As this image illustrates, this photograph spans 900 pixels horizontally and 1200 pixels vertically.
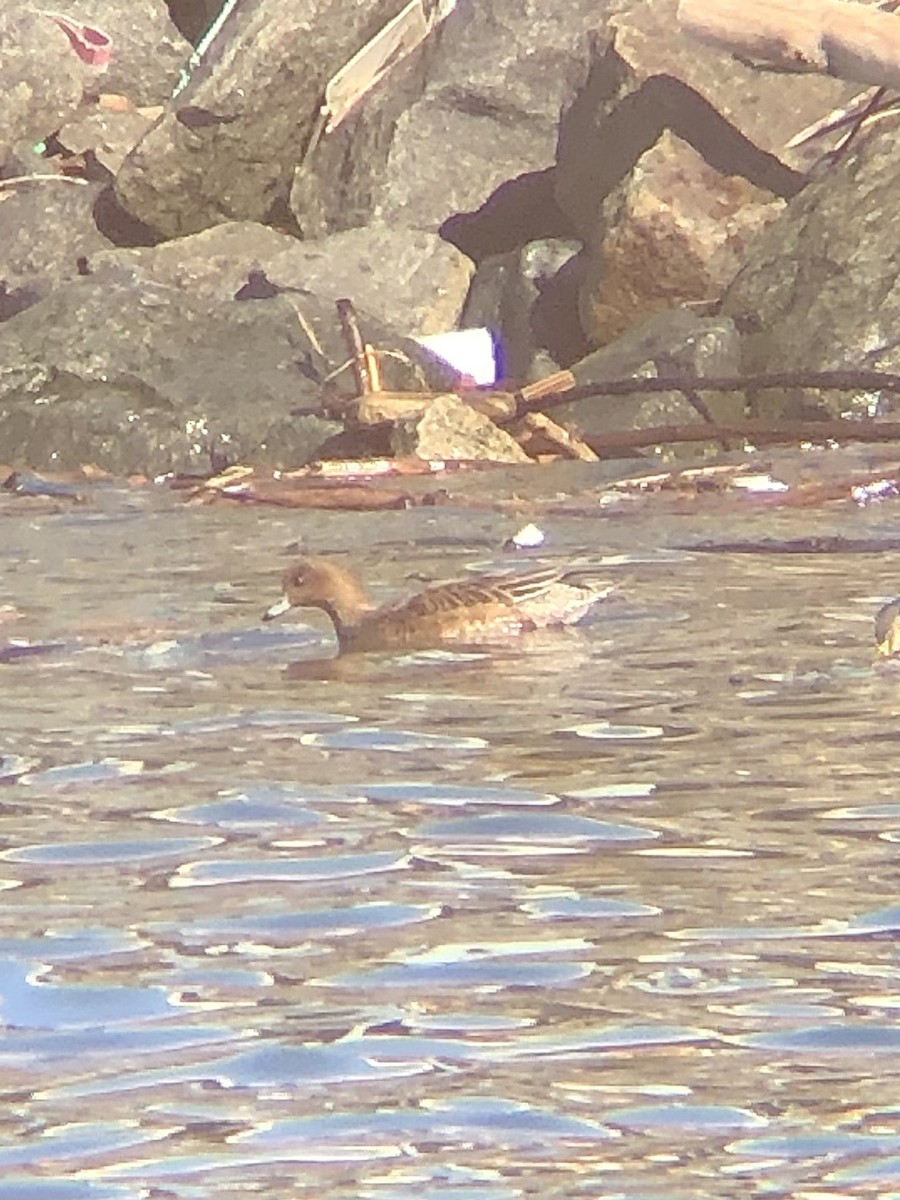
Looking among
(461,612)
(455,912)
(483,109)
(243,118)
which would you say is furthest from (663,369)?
(455,912)

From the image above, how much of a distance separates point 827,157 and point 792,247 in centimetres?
132

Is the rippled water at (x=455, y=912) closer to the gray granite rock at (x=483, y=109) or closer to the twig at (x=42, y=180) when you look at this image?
the gray granite rock at (x=483, y=109)

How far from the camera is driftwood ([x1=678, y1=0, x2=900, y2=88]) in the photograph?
905cm

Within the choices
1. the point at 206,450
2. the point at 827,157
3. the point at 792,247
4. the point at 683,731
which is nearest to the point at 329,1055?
the point at 683,731

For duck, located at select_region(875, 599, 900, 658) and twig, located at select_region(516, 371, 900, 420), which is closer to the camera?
duck, located at select_region(875, 599, 900, 658)

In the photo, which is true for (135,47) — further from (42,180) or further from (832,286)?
(832,286)

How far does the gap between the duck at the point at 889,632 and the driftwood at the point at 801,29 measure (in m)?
2.84

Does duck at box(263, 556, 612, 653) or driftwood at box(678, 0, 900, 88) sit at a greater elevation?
driftwood at box(678, 0, 900, 88)

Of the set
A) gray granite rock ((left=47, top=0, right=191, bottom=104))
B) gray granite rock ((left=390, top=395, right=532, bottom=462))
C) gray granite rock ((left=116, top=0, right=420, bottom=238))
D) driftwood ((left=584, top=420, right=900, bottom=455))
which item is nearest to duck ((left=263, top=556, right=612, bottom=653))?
driftwood ((left=584, top=420, right=900, bottom=455))

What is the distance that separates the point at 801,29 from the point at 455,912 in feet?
17.3

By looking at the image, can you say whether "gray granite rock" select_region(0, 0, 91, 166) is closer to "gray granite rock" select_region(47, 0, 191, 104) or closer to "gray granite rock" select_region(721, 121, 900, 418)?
"gray granite rock" select_region(47, 0, 191, 104)

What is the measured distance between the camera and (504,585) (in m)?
7.59

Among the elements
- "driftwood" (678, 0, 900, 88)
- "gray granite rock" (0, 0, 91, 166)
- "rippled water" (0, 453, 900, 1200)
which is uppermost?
"driftwood" (678, 0, 900, 88)

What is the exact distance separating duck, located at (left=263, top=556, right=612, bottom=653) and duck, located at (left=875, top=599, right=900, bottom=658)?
1107 millimetres
